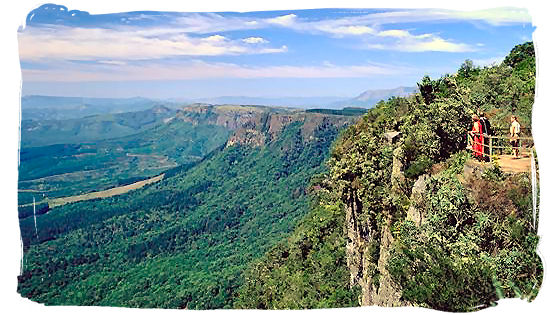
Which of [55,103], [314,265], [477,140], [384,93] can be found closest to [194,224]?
[314,265]

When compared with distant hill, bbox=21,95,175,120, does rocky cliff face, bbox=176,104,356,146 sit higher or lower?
lower

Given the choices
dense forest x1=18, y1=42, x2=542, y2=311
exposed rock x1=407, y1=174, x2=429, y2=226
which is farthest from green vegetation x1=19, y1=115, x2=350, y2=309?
exposed rock x1=407, y1=174, x2=429, y2=226

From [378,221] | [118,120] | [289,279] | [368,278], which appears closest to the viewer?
[368,278]

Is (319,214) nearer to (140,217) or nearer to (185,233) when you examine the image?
(185,233)

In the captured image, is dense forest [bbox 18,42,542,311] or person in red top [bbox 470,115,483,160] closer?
dense forest [bbox 18,42,542,311]

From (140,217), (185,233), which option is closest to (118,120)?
(140,217)

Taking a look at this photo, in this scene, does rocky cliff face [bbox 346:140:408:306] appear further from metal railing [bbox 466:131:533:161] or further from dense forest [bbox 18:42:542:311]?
metal railing [bbox 466:131:533:161]

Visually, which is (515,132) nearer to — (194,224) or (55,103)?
(55,103)

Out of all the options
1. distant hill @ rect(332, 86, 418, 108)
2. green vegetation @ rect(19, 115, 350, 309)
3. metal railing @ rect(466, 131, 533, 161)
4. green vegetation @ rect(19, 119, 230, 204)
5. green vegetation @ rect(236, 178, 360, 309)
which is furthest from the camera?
green vegetation @ rect(19, 119, 230, 204)
